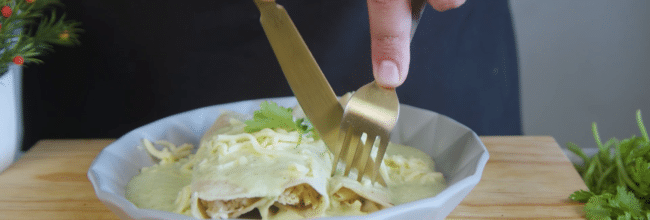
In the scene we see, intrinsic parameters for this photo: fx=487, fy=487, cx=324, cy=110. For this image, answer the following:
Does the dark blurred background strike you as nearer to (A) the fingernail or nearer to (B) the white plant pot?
(B) the white plant pot

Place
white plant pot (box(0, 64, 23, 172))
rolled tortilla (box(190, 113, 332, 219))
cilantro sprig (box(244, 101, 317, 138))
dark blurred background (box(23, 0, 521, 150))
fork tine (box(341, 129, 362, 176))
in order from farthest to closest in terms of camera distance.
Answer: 1. dark blurred background (box(23, 0, 521, 150))
2. white plant pot (box(0, 64, 23, 172))
3. cilantro sprig (box(244, 101, 317, 138))
4. fork tine (box(341, 129, 362, 176))
5. rolled tortilla (box(190, 113, 332, 219))

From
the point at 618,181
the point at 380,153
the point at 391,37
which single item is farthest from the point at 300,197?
the point at 618,181

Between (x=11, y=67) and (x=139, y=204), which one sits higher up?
(x=11, y=67)

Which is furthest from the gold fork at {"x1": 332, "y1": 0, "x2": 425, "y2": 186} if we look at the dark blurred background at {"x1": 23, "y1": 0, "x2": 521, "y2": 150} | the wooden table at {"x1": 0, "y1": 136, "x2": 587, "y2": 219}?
the dark blurred background at {"x1": 23, "y1": 0, "x2": 521, "y2": 150}

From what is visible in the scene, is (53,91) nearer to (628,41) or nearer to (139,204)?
(139,204)

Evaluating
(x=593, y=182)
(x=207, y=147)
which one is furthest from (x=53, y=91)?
(x=593, y=182)

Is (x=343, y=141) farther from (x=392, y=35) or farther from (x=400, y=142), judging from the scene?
(x=400, y=142)
